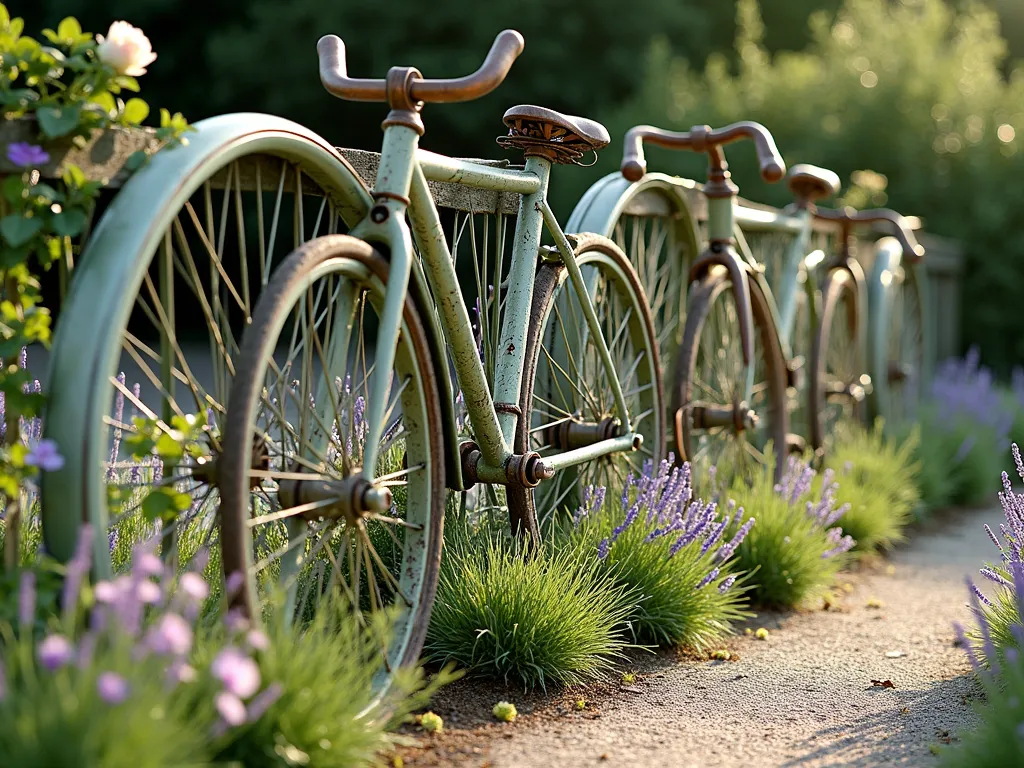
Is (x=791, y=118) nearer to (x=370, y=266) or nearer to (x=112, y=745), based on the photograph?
(x=370, y=266)

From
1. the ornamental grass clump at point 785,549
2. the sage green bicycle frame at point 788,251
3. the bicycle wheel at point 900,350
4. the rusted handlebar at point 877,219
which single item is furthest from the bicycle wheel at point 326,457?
the bicycle wheel at point 900,350

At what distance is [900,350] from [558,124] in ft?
14.1

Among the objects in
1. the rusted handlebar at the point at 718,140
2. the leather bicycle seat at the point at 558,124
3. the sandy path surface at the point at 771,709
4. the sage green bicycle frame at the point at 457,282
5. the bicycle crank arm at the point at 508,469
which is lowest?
the sandy path surface at the point at 771,709

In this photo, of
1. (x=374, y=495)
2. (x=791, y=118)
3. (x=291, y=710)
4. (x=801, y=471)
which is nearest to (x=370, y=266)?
(x=374, y=495)

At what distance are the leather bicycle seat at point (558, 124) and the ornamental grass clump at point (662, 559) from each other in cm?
89

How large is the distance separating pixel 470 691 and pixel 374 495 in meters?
0.66

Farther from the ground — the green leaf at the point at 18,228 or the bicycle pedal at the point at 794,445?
the green leaf at the point at 18,228

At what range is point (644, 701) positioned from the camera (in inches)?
104

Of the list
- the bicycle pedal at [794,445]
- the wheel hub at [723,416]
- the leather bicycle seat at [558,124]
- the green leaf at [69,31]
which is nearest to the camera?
the green leaf at [69,31]

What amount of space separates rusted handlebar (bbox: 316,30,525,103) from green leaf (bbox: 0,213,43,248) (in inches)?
28.9

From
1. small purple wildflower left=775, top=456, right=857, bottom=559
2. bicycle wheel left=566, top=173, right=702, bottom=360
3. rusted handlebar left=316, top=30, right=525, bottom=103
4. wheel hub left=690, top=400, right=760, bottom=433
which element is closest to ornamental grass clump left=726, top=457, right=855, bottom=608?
small purple wildflower left=775, top=456, right=857, bottom=559

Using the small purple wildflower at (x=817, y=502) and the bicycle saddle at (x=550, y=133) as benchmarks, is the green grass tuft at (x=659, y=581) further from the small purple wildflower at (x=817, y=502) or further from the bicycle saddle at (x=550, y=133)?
the bicycle saddle at (x=550, y=133)

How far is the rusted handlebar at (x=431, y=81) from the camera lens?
230 cm

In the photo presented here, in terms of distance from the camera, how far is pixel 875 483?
4.80 metres
